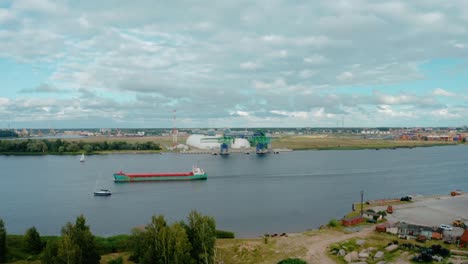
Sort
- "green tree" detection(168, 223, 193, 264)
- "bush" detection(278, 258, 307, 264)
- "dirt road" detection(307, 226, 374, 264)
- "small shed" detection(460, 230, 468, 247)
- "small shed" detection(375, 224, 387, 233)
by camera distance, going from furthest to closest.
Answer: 1. "small shed" detection(375, 224, 387, 233)
2. "small shed" detection(460, 230, 468, 247)
3. "dirt road" detection(307, 226, 374, 264)
4. "bush" detection(278, 258, 307, 264)
5. "green tree" detection(168, 223, 193, 264)

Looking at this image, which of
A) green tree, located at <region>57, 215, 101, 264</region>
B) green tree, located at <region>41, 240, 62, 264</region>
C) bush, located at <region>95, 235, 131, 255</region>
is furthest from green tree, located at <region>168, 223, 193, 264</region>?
green tree, located at <region>41, 240, 62, 264</region>

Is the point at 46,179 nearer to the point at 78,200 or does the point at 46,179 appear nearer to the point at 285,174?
the point at 78,200

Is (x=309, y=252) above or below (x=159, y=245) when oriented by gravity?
below

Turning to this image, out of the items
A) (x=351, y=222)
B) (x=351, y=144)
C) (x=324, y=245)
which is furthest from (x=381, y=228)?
(x=351, y=144)

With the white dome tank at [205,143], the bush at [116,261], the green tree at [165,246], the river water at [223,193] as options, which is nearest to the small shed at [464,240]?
the river water at [223,193]

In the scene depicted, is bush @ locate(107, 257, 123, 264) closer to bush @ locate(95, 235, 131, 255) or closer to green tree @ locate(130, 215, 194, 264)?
green tree @ locate(130, 215, 194, 264)

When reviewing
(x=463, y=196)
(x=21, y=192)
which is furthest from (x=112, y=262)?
(x=463, y=196)

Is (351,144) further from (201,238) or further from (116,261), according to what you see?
(116,261)
